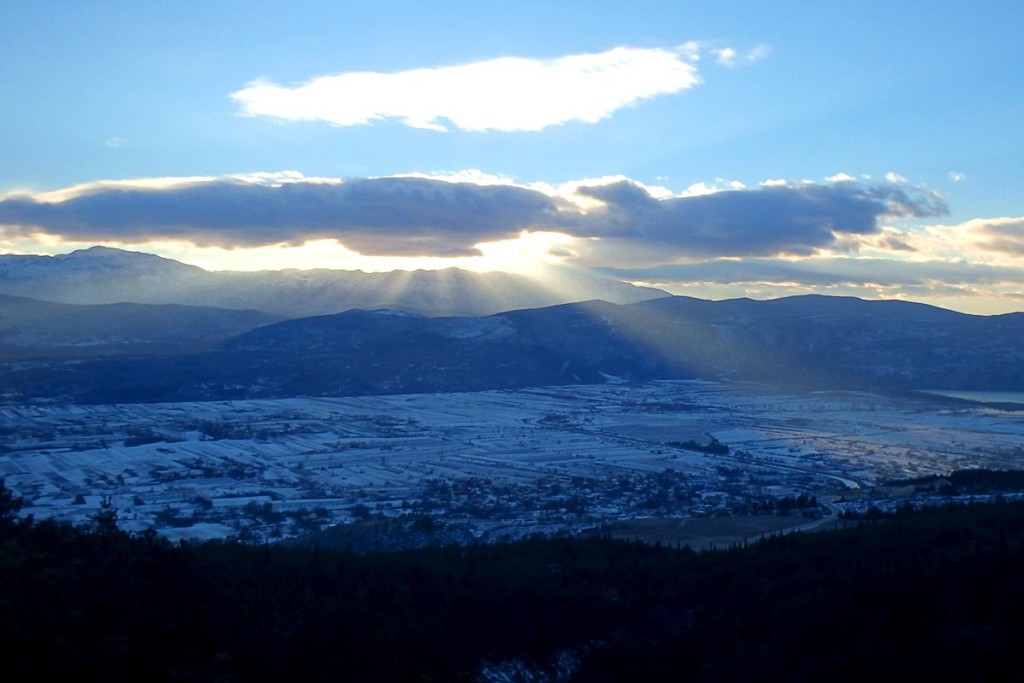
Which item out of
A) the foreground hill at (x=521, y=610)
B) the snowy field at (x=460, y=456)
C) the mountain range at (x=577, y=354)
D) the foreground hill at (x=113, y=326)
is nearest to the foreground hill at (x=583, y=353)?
the mountain range at (x=577, y=354)

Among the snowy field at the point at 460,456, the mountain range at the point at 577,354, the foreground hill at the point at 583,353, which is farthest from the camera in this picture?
the foreground hill at the point at 583,353

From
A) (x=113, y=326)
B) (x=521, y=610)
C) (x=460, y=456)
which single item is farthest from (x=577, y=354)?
(x=521, y=610)

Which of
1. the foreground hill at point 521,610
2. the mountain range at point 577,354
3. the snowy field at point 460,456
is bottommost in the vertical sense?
the snowy field at point 460,456

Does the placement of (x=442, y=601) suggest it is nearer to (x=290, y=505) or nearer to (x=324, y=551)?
(x=324, y=551)

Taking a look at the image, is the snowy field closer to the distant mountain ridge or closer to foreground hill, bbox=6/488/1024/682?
foreground hill, bbox=6/488/1024/682

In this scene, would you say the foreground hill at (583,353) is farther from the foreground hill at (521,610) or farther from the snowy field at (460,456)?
the foreground hill at (521,610)

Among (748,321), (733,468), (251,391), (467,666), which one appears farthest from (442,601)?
(748,321)

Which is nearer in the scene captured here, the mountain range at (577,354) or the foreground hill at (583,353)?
the mountain range at (577,354)
